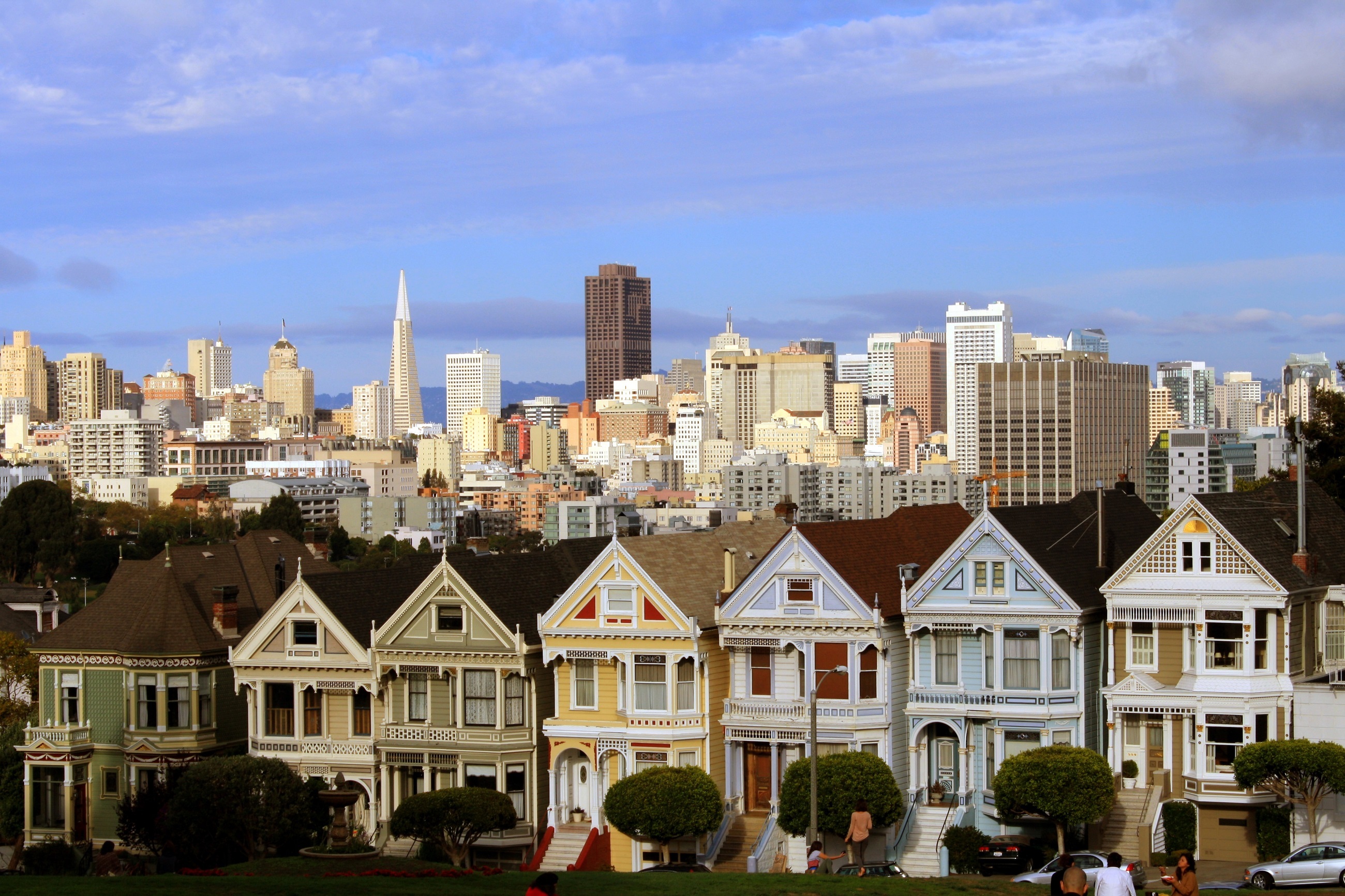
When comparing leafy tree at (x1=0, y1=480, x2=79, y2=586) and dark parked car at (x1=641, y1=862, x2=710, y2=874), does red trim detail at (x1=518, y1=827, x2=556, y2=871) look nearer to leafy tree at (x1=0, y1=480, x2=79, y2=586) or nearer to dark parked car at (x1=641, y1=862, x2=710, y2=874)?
dark parked car at (x1=641, y1=862, x2=710, y2=874)

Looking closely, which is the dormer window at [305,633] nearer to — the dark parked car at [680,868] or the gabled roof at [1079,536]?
the dark parked car at [680,868]

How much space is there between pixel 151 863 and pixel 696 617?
1422cm

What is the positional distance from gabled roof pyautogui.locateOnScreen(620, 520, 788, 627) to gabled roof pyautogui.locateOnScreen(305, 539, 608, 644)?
9.09 feet

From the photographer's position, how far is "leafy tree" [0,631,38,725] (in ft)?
215

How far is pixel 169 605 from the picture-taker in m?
54.3

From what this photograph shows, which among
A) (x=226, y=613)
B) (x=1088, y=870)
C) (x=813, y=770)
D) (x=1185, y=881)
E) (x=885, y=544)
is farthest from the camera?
(x=226, y=613)

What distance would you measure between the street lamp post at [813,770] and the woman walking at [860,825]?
31.1 inches

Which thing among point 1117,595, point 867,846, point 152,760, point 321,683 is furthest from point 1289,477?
point 152,760

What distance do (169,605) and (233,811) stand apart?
8.54 m

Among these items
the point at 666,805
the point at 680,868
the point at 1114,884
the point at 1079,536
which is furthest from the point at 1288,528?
the point at 1114,884

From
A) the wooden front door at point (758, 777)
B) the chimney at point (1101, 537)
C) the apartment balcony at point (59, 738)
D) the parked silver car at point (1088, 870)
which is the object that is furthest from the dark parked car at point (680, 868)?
the apartment balcony at point (59, 738)

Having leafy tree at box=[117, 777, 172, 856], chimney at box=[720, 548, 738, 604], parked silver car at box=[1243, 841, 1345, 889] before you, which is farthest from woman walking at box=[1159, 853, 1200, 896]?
leafy tree at box=[117, 777, 172, 856]

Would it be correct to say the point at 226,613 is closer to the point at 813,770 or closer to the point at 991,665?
the point at 813,770

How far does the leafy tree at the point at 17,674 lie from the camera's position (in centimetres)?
6550
